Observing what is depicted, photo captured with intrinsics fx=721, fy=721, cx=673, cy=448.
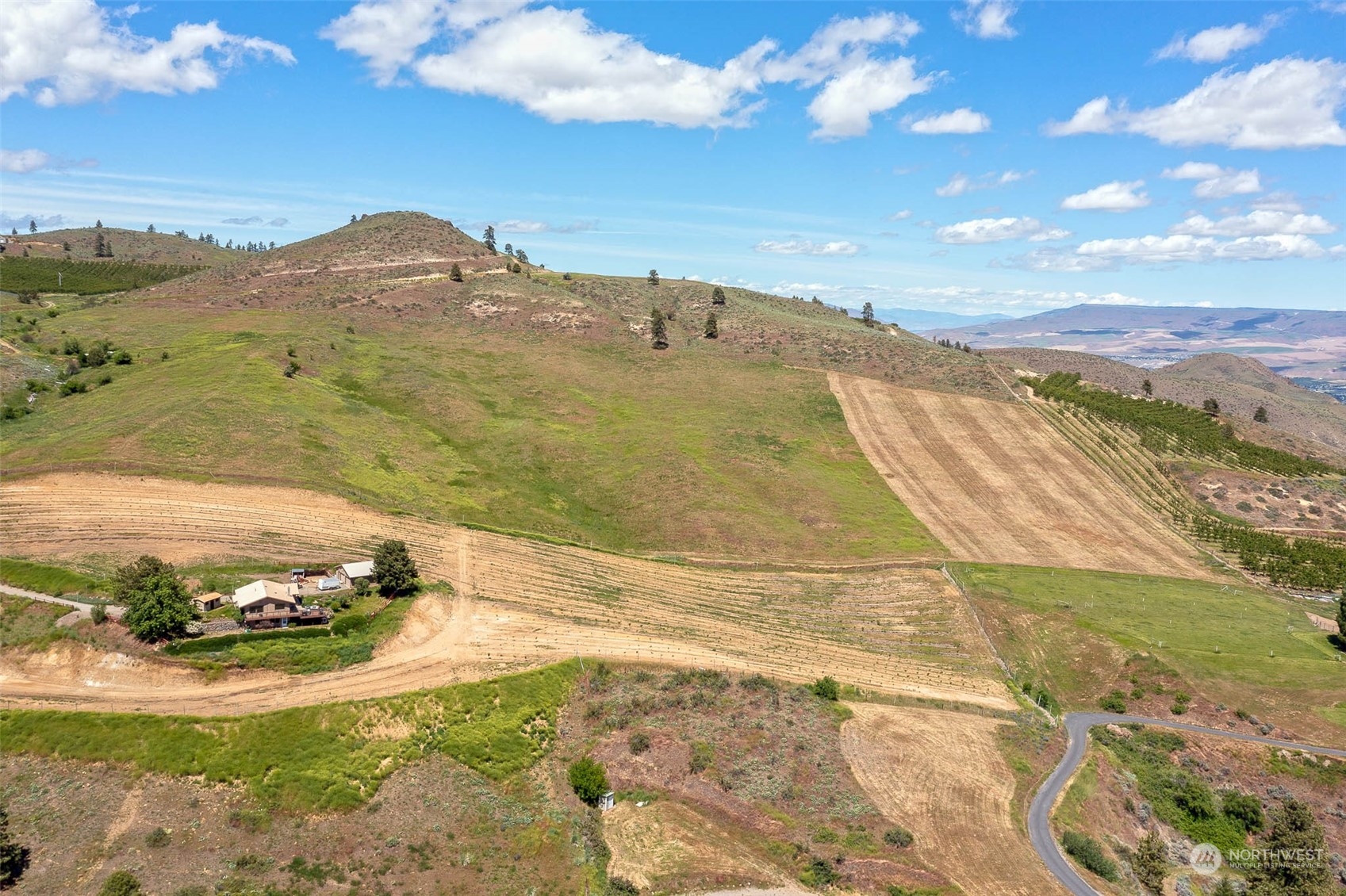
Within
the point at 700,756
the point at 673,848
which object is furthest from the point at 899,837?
the point at 700,756

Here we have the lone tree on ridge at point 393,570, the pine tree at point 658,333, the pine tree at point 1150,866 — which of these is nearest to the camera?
the pine tree at point 1150,866

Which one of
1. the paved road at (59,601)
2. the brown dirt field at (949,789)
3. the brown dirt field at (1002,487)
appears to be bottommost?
the brown dirt field at (949,789)

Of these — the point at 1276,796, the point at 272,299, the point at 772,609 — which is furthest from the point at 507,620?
the point at 272,299

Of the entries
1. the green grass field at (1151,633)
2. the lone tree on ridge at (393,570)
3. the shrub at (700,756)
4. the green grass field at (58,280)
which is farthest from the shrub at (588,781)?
the green grass field at (58,280)

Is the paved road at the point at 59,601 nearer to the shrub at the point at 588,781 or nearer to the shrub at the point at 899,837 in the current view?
the shrub at the point at 588,781

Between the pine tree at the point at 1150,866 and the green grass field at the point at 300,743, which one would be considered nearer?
the green grass field at the point at 300,743

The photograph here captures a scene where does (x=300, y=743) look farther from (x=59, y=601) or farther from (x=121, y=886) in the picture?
(x=59, y=601)
